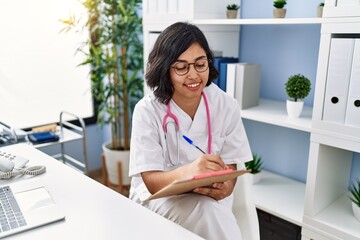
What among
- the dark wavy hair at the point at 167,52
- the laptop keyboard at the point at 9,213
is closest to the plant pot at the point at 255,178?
the dark wavy hair at the point at 167,52

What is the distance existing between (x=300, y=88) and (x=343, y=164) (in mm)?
419

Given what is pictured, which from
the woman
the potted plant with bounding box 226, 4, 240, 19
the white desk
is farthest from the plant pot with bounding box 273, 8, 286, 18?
the white desk

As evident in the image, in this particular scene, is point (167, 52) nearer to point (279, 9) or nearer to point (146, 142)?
point (146, 142)

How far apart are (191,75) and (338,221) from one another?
92 cm

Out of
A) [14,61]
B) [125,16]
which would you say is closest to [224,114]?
[125,16]

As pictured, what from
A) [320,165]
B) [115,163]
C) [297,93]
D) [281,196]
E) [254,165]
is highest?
[297,93]

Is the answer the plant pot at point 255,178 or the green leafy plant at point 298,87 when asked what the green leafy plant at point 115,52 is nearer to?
the plant pot at point 255,178

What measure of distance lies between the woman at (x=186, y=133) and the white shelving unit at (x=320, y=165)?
13.4 inches

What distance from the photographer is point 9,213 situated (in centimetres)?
98

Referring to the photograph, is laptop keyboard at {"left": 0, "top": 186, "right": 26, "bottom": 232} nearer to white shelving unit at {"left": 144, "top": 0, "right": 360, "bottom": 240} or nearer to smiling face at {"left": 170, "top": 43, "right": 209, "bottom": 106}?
smiling face at {"left": 170, "top": 43, "right": 209, "bottom": 106}

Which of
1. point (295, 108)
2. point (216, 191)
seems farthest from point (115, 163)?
point (216, 191)

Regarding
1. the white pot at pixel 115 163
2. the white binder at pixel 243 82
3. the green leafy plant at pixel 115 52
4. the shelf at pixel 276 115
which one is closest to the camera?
the shelf at pixel 276 115

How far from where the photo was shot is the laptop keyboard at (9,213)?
929mm

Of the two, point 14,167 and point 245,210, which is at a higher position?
point 14,167
